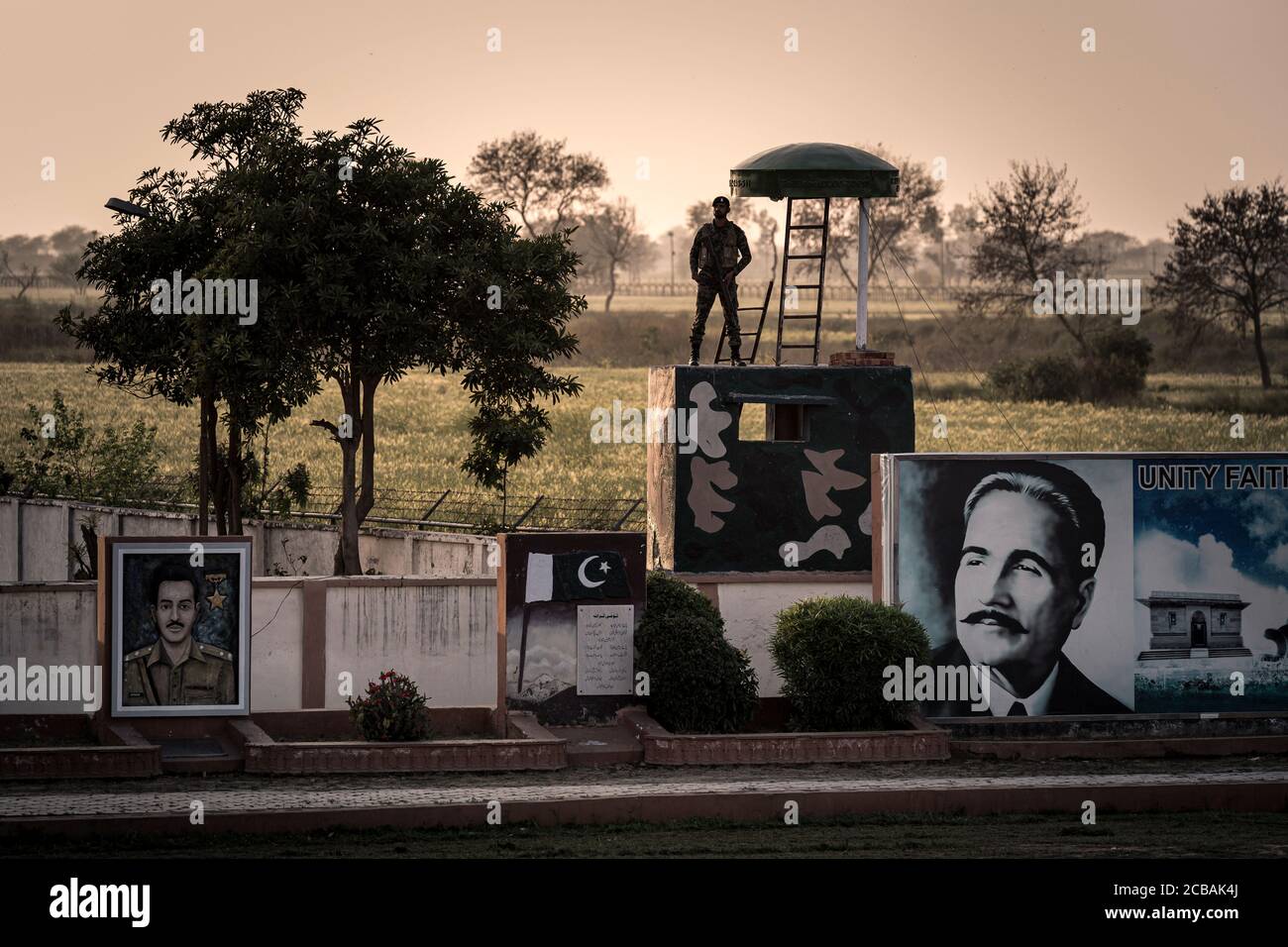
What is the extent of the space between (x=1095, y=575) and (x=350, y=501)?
13.0 metres

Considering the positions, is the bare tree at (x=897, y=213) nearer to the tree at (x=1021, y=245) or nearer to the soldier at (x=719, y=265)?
the tree at (x=1021, y=245)

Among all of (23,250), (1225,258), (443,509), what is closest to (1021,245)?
(1225,258)

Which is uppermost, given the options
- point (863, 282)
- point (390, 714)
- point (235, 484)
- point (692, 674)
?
point (863, 282)

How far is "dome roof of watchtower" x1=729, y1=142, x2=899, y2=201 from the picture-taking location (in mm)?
27719

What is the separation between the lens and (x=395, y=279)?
3058 cm

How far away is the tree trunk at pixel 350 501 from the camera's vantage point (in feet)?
102

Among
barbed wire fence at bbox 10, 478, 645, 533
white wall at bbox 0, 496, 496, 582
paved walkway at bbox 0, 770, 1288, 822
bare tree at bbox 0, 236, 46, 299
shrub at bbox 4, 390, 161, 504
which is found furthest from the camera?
bare tree at bbox 0, 236, 46, 299

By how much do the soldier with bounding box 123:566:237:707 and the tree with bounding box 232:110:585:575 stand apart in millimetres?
8673

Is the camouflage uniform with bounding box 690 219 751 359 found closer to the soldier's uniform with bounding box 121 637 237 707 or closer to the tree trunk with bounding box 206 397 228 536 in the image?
the tree trunk with bounding box 206 397 228 536

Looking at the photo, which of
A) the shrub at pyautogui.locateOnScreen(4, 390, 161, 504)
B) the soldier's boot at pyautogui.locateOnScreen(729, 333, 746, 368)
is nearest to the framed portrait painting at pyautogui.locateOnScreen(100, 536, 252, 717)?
the soldier's boot at pyautogui.locateOnScreen(729, 333, 746, 368)

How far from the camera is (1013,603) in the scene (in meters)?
24.0

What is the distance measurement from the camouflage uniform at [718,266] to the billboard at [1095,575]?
4.71m

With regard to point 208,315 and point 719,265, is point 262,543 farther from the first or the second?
point 719,265

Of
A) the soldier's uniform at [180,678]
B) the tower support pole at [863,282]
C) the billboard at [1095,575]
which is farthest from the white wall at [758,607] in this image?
the soldier's uniform at [180,678]
